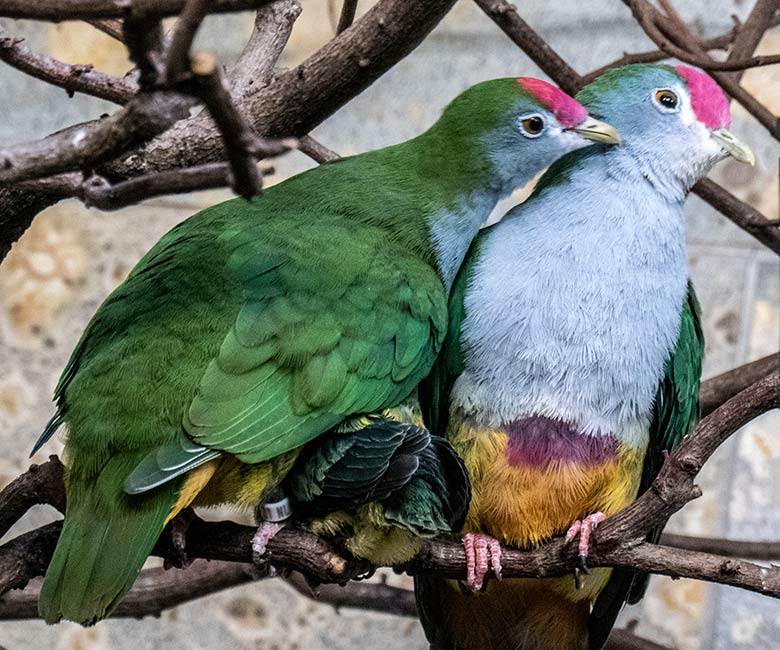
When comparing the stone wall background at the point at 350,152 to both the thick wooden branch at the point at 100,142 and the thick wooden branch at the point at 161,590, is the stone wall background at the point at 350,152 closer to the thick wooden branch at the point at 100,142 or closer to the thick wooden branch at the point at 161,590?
the thick wooden branch at the point at 161,590

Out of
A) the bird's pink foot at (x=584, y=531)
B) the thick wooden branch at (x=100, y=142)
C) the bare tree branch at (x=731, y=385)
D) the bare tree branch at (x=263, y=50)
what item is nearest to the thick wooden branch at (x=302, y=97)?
the bare tree branch at (x=263, y=50)

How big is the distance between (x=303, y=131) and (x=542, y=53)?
0.48 m

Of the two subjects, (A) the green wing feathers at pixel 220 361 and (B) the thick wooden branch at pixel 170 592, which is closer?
(A) the green wing feathers at pixel 220 361

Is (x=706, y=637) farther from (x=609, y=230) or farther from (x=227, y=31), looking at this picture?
(x=227, y=31)

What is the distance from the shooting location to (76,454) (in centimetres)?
122

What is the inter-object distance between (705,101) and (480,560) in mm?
693

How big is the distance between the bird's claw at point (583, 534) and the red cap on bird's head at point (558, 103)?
51 cm

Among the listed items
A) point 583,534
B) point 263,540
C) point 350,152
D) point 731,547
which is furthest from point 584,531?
point 350,152

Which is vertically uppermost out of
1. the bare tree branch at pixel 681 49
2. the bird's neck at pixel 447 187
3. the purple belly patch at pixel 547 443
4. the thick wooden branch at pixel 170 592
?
the bare tree branch at pixel 681 49

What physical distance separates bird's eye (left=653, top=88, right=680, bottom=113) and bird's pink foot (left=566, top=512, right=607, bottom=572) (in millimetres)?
554

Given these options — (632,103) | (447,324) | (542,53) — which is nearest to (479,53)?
(542,53)

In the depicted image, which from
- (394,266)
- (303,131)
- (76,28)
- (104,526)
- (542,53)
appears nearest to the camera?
(104,526)

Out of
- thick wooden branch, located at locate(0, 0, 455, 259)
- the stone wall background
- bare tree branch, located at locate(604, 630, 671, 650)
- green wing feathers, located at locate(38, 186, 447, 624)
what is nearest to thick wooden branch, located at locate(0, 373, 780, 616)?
green wing feathers, located at locate(38, 186, 447, 624)

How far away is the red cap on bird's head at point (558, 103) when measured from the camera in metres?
1.46
